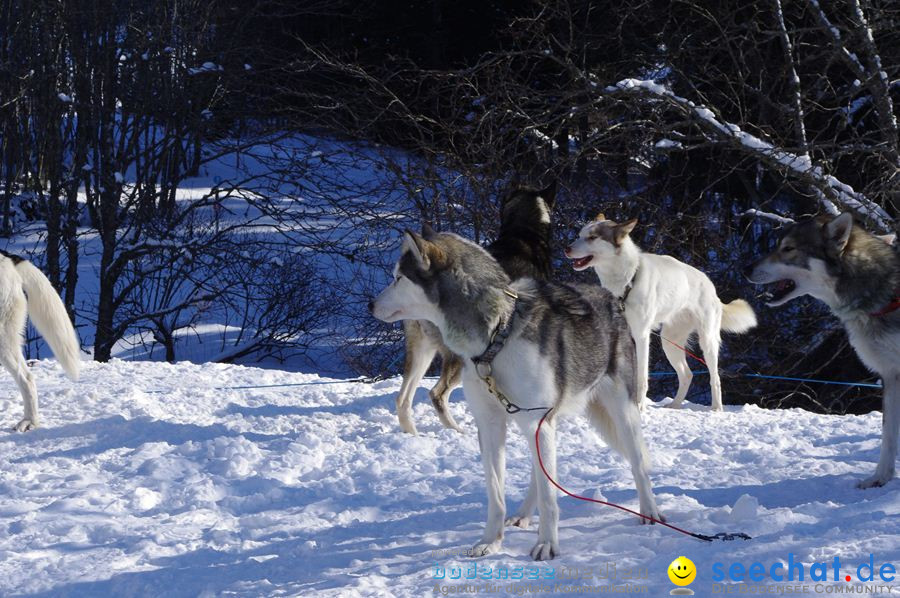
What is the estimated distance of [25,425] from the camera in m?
6.51

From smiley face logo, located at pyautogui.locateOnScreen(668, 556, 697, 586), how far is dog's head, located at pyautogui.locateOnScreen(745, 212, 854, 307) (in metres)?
2.26

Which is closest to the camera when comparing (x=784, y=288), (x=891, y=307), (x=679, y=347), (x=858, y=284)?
(x=891, y=307)

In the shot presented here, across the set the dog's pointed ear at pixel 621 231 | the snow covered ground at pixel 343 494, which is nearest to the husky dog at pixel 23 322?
the snow covered ground at pixel 343 494

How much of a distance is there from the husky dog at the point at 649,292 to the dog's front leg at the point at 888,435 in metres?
2.14

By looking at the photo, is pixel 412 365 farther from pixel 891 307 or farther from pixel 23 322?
pixel 891 307

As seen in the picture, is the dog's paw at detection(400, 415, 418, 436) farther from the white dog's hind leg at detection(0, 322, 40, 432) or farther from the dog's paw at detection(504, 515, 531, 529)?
the white dog's hind leg at detection(0, 322, 40, 432)

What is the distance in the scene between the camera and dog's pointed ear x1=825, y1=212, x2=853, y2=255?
17.3 ft

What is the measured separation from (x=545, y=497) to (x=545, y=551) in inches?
8.8

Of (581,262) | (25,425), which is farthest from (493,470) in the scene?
(25,425)

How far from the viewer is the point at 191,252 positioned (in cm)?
1515

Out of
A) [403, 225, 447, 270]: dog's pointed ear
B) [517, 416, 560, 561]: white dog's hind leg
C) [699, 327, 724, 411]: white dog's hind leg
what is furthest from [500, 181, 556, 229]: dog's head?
[517, 416, 560, 561]: white dog's hind leg

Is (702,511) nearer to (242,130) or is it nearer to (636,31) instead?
(636,31)

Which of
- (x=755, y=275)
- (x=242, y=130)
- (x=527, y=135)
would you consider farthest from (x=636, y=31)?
(x=755, y=275)

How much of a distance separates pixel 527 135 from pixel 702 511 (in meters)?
9.02
